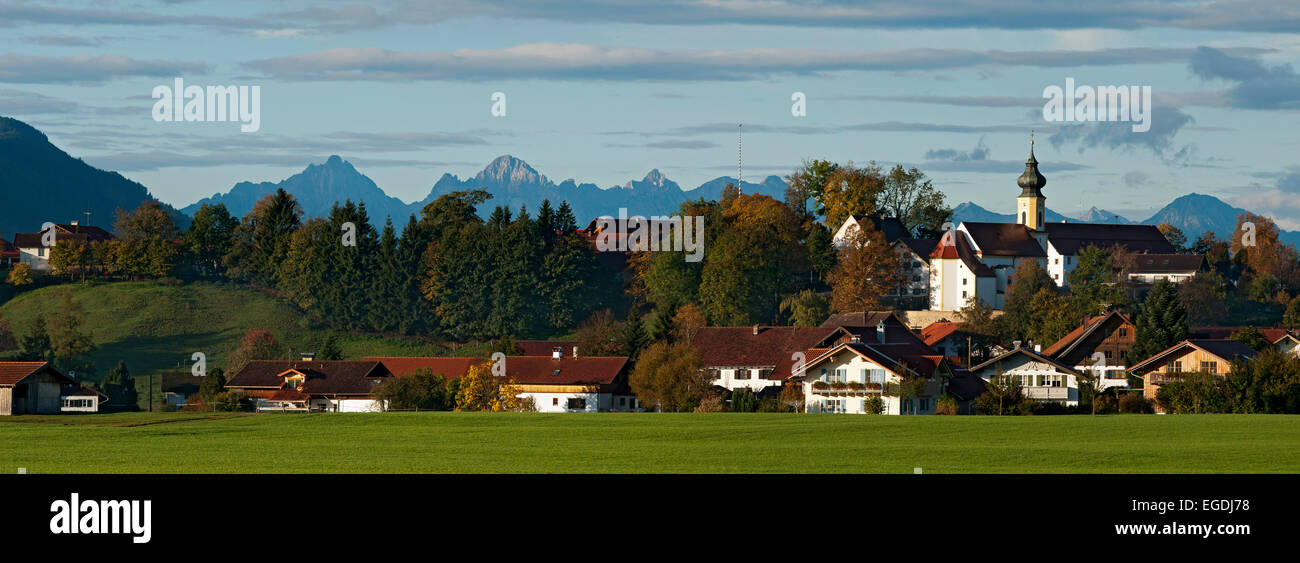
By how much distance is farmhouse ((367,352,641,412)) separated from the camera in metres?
91.4

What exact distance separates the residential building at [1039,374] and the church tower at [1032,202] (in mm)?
68751

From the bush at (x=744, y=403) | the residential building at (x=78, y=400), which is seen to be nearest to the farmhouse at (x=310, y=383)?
the residential building at (x=78, y=400)

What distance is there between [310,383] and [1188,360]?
172 ft

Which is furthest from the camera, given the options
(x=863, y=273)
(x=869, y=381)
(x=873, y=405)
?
(x=863, y=273)

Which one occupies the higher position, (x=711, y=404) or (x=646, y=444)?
(x=646, y=444)

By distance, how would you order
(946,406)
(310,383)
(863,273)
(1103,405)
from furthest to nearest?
(863,273)
(310,383)
(946,406)
(1103,405)

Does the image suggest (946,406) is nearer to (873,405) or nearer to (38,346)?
(873,405)

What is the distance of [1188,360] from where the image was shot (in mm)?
82812

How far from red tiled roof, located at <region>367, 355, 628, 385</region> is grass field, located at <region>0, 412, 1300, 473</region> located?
89.7 ft

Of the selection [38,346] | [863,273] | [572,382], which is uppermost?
[863,273]

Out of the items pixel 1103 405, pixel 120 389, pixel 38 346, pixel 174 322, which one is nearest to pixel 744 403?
pixel 1103 405

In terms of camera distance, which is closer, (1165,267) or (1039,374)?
(1039,374)

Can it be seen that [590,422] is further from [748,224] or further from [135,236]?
[135,236]

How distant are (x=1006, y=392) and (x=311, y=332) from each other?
74.0m
